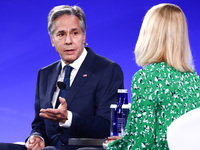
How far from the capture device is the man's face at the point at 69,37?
3.01 metres

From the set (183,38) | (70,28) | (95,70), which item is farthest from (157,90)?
(70,28)

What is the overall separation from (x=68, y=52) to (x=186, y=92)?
52.5 inches

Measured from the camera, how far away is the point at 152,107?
5.86 feet

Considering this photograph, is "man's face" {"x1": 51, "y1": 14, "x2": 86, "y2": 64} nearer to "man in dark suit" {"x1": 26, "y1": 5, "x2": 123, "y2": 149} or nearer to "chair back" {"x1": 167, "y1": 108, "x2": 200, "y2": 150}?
"man in dark suit" {"x1": 26, "y1": 5, "x2": 123, "y2": 149}

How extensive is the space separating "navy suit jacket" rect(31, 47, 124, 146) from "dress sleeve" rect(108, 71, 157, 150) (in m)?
0.88

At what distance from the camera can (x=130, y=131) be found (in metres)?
1.82

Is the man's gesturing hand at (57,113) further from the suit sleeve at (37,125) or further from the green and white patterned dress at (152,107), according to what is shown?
the green and white patterned dress at (152,107)

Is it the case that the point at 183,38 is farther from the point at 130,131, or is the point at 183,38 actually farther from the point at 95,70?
the point at 95,70

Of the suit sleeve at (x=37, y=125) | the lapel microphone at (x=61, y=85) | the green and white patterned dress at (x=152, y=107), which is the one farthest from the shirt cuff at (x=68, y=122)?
the green and white patterned dress at (x=152, y=107)

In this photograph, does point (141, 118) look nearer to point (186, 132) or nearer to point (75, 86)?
point (186, 132)

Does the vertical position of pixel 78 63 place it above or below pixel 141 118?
above

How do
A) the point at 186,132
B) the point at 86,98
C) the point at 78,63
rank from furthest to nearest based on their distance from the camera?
the point at 78,63, the point at 86,98, the point at 186,132

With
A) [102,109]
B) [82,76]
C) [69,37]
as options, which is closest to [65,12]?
[69,37]

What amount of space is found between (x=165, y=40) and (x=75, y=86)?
3.51ft
